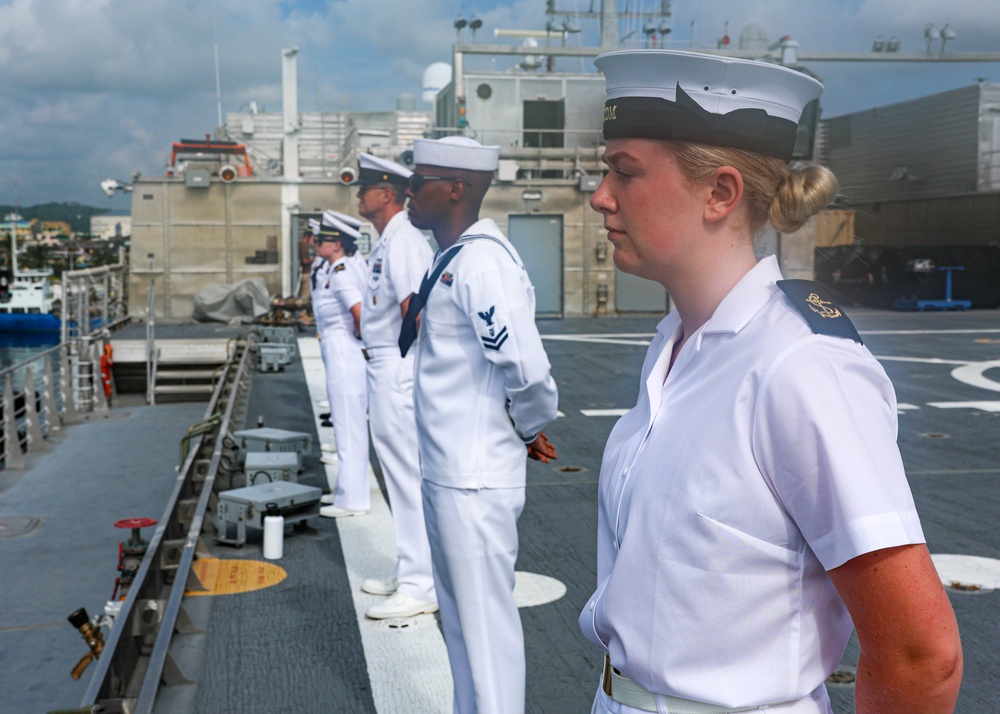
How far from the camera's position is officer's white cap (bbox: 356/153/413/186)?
5531 mm

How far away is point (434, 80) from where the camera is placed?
45.6 metres

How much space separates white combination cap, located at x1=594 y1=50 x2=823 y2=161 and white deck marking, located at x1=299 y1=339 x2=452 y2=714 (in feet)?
9.31

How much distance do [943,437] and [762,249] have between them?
336 inches

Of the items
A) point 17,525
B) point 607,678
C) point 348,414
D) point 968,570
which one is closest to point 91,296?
point 17,525

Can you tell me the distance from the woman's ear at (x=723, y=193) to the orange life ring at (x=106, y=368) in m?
19.9

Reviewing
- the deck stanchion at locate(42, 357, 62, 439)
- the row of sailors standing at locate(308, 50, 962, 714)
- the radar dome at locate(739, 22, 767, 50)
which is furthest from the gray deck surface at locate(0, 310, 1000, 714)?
the radar dome at locate(739, 22, 767, 50)

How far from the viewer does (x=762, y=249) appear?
1566 millimetres

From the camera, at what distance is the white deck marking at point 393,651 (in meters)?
3.79

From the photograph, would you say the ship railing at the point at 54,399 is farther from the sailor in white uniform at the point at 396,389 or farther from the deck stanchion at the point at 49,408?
the sailor in white uniform at the point at 396,389

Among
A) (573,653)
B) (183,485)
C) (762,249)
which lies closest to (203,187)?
(183,485)

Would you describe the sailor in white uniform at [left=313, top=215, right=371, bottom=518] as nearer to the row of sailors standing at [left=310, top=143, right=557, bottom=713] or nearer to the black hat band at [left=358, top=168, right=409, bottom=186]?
the black hat band at [left=358, top=168, right=409, bottom=186]

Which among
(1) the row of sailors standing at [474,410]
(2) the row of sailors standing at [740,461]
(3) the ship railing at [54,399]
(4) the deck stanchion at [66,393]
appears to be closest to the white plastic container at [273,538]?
(1) the row of sailors standing at [474,410]

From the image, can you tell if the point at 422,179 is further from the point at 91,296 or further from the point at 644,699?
the point at 91,296

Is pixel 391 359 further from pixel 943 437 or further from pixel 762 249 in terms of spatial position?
pixel 943 437
